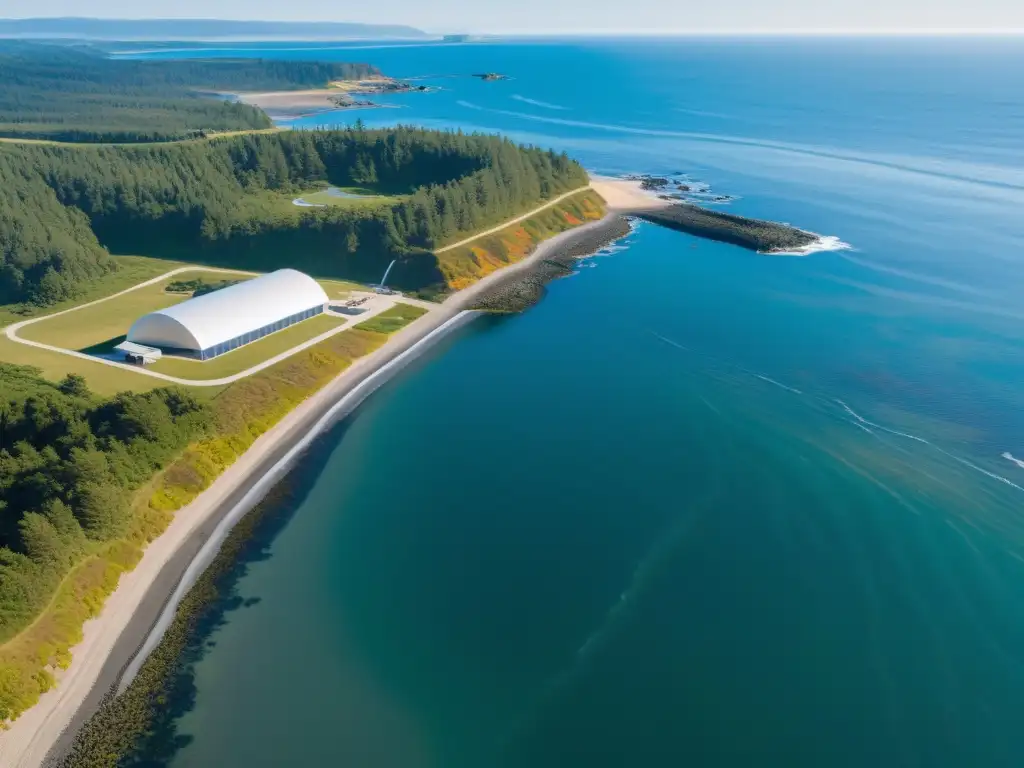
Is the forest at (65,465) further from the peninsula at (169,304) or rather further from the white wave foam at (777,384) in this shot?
the white wave foam at (777,384)

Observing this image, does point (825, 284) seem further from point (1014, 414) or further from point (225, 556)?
point (225, 556)

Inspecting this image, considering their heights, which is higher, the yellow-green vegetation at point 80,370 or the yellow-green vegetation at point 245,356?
the yellow-green vegetation at point 245,356

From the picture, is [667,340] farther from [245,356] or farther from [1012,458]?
[245,356]

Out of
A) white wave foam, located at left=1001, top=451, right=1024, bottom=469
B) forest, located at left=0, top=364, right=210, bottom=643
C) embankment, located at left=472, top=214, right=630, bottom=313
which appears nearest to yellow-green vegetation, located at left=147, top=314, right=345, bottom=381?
forest, located at left=0, top=364, right=210, bottom=643

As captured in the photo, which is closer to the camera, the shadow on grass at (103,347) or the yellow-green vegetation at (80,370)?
the yellow-green vegetation at (80,370)

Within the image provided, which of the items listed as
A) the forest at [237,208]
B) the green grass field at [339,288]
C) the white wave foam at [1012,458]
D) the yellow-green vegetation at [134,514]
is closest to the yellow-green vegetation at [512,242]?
the forest at [237,208]

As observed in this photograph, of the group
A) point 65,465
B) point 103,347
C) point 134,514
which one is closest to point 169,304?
point 103,347

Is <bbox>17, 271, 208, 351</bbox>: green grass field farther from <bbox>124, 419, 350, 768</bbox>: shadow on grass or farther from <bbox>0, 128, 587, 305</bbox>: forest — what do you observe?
<bbox>124, 419, 350, 768</bbox>: shadow on grass
